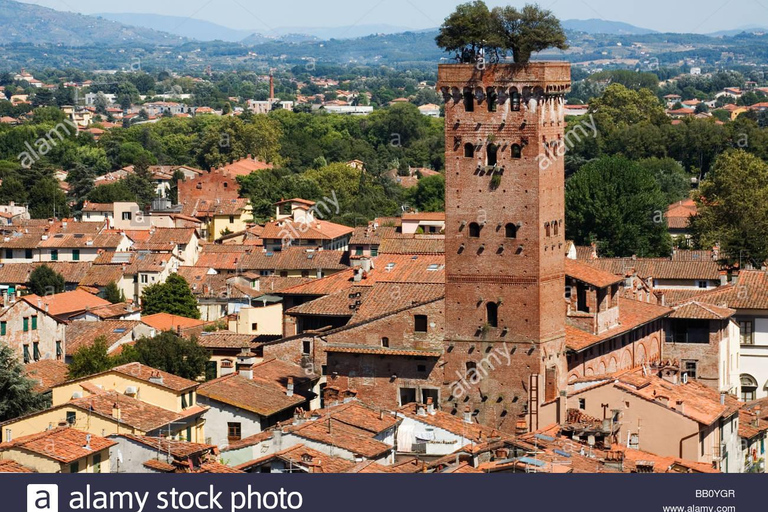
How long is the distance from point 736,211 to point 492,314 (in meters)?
45.0

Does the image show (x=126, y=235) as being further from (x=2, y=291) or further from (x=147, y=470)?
(x=147, y=470)

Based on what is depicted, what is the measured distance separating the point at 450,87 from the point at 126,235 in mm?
46146

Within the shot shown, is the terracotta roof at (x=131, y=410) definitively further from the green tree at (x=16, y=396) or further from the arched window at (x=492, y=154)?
the arched window at (x=492, y=154)

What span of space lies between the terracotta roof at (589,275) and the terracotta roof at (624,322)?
1.30 m

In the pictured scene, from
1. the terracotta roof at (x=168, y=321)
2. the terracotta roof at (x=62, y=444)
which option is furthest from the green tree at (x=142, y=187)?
the terracotta roof at (x=62, y=444)

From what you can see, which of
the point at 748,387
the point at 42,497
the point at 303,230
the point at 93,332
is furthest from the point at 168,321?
the point at 42,497

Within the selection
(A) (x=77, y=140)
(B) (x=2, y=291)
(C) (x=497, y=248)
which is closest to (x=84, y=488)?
(C) (x=497, y=248)

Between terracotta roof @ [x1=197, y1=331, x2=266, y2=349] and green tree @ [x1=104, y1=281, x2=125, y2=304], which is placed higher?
terracotta roof @ [x1=197, y1=331, x2=266, y2=349]

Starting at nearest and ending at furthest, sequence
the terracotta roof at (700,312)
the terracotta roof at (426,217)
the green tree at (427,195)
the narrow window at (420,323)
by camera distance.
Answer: the narrow window at (420,323) → the terracotta roof at (700,312) → the terracotta roof at (426,217) → the green tree at (427,195)

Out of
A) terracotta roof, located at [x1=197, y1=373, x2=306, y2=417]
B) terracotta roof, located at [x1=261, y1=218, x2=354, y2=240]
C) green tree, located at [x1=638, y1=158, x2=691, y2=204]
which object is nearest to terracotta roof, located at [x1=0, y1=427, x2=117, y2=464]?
terracotta roof, located at [x1=197, y1=373, x2=306, y2=417]

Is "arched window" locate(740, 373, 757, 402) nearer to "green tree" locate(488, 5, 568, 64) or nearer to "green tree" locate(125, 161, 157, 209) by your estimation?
"green tree" locate(488, 5, 568, 64)

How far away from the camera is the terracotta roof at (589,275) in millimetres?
54725

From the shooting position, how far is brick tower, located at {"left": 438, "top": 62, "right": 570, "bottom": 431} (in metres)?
50.3

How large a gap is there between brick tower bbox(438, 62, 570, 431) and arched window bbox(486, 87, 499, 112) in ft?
0.08
